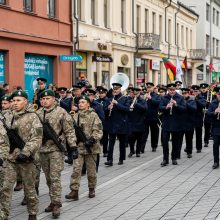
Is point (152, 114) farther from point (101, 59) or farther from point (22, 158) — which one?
point (101, 59)

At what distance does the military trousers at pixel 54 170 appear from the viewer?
28.6 feet

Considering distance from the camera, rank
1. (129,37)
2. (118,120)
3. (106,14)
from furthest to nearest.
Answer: (129,37) → (106,14) → (118,120)

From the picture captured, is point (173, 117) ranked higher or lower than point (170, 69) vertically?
lower

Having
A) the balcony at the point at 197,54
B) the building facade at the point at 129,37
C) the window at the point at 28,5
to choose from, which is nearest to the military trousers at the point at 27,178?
the window at the point at 28,5

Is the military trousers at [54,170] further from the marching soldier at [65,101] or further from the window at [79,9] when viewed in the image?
the window at [79,9]

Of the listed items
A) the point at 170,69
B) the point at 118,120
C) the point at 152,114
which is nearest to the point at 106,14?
the point at 170,69

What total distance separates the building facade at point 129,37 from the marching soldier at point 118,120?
12382 mm

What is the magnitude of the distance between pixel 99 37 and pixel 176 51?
743 inches

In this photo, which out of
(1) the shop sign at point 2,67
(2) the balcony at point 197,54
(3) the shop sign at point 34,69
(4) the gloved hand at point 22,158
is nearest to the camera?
(4) the gloved hand at point 22,158

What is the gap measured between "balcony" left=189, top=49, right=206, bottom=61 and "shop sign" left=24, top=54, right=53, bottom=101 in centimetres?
3038

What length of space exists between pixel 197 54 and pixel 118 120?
40752 mm

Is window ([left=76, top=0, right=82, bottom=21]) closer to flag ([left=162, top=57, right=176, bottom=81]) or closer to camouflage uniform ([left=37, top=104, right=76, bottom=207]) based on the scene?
flag ([left=162, top=57, right=176, bottom=81])

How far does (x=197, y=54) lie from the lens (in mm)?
54000

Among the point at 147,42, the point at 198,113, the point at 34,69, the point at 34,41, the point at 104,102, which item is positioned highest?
the point at 147,42
